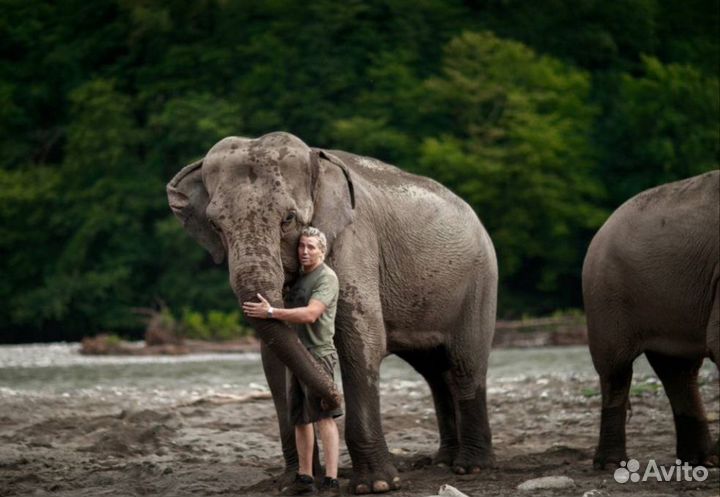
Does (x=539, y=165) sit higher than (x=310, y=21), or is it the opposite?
(x=310, y=21)

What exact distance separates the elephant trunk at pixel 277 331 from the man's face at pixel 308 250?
19cm

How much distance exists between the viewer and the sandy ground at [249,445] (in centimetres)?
987

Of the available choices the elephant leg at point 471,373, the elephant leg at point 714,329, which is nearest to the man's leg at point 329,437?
the elephant leg at point 471,373

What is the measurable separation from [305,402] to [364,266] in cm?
107

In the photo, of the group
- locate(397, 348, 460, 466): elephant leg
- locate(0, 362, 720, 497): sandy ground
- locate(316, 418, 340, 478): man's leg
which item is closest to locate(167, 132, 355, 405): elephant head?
locate(316, 418, 340, 478): man's leg

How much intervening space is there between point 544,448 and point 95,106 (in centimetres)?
3856

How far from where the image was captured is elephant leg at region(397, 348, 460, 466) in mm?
11414

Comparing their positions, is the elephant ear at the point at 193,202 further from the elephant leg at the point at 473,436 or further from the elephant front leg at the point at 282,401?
the elephant leg at the point at 473,436

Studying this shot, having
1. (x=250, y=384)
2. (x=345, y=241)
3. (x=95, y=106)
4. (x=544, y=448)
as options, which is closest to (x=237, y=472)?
(x=345, y=241)

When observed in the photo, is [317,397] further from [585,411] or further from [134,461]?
[585,411]

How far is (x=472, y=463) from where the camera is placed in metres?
10.9

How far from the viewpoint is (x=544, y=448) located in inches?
482

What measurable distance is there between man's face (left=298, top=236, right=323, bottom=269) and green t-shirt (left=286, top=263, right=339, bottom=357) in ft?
0.33

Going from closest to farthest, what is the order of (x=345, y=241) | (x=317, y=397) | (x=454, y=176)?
1. (x=317, y=397)
2. (x=345, y=241)
3. (x=454, y=176)
